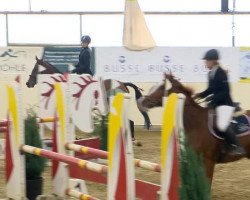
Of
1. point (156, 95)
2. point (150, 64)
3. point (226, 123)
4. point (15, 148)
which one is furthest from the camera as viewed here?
point (150, 64)

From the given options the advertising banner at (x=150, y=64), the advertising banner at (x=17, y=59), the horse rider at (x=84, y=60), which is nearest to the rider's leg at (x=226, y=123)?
the horse rider at (x=84, y=60)

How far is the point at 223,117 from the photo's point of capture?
23.5 feet

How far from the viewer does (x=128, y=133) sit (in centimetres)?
451

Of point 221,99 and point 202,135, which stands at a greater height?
point 221,99

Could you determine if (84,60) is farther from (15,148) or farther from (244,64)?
(15,148)

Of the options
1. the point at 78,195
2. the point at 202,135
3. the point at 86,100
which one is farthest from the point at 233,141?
the point at 86,100

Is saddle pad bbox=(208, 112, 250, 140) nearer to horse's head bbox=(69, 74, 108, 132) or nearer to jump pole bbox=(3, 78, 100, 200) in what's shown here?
jump pole bbox=(3, 78, 100, 200)

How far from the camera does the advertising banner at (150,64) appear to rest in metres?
15.7

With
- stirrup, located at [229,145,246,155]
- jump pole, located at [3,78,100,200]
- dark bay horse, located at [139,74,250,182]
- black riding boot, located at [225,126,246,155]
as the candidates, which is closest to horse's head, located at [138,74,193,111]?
dark bay horse, located at [139,74,250,182]

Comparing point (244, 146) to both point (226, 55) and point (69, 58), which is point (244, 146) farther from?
point (69, 58)

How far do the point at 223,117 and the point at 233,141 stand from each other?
30cm

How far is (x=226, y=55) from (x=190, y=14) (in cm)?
240

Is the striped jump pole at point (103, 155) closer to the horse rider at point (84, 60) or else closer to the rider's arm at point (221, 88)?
the rider's arm at point (221, 88)

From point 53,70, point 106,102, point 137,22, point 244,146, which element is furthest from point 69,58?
point 244,146
